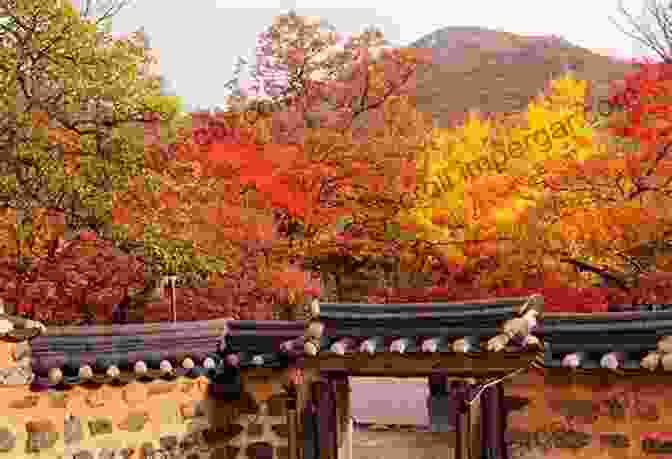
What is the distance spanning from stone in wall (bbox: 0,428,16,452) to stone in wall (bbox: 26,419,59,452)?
0.15 meters

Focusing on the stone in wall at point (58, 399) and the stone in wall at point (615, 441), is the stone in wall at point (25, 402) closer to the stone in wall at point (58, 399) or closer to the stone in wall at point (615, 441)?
the stone in wall at point (58, 399)

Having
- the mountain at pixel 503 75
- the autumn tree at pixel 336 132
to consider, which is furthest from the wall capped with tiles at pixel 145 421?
the mountain at pixel 503 75

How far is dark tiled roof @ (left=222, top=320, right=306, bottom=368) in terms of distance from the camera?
299 inches

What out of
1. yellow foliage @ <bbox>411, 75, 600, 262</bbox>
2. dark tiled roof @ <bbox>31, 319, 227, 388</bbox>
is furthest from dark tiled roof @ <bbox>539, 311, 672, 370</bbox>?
yellow foliage @ <bbox>411, 75, 600, 262</bbox>

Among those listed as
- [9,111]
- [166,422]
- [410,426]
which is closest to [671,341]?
[166,422]

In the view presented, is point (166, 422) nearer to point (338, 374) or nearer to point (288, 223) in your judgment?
point (338, 374)

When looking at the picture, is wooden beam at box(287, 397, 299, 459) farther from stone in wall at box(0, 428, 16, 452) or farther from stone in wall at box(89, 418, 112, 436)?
stone in wall at box(0, 428, 16, 452)

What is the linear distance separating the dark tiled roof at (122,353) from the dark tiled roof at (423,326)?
4.88ft

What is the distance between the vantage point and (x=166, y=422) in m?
7.58

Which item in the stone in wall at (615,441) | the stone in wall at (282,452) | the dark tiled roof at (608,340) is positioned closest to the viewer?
the dark tiled roof at (608,340)

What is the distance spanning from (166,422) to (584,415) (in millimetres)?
4390

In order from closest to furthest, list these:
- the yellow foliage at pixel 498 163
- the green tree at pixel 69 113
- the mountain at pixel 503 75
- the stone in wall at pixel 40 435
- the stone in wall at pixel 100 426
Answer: the stone in wall at pixel 40 435, the stone in wall at pixel 100 426, the green tree at pixel 69 113, the yellow foliage at pixel 498 163, the mountain at pixel 503 75

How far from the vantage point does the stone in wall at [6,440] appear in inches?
253

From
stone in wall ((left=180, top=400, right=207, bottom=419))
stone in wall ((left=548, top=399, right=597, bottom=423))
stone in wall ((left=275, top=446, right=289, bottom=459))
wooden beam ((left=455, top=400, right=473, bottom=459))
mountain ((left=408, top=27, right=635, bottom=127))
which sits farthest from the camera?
mountain ((left=408, top=27, right=635, bottom=127))
